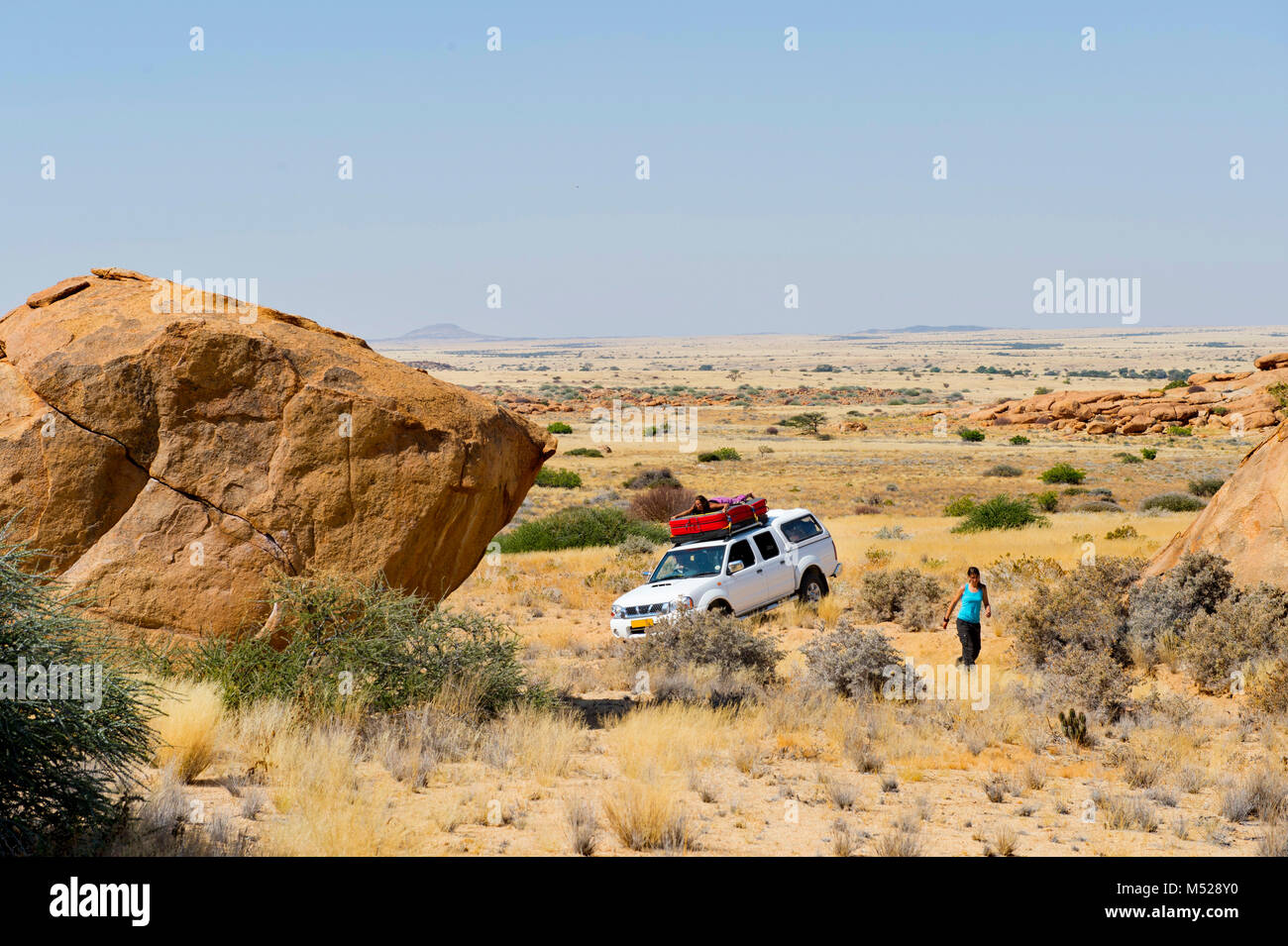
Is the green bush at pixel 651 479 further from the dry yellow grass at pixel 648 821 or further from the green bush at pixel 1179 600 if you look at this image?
the dry yellow grass at pixel 648 821

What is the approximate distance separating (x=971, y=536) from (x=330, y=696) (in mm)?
22100

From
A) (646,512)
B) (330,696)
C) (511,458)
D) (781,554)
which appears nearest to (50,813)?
(330,696)

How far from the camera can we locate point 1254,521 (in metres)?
14.2

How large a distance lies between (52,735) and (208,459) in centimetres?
431

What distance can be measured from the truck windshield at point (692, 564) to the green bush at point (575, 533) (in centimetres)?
1106

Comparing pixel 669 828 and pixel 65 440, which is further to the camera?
pixel 65 440

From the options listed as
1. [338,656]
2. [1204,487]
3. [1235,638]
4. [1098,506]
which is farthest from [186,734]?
[1204,487]

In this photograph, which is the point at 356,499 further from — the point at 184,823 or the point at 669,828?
the point at 669,828

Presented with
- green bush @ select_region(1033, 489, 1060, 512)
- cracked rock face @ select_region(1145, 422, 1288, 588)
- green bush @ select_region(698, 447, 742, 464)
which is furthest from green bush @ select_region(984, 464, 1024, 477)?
cracked rock face @ select_region(1145, 422, 1288, 588)

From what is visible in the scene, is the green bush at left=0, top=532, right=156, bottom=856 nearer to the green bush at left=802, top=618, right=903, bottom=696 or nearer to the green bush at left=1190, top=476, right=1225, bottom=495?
the green bush at left=802, top=618, right=903, bottom=696

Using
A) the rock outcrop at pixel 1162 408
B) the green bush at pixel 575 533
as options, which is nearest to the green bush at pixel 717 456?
the green bush at pixel 575 533

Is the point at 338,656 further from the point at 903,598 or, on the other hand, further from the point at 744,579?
the point at 903,598
